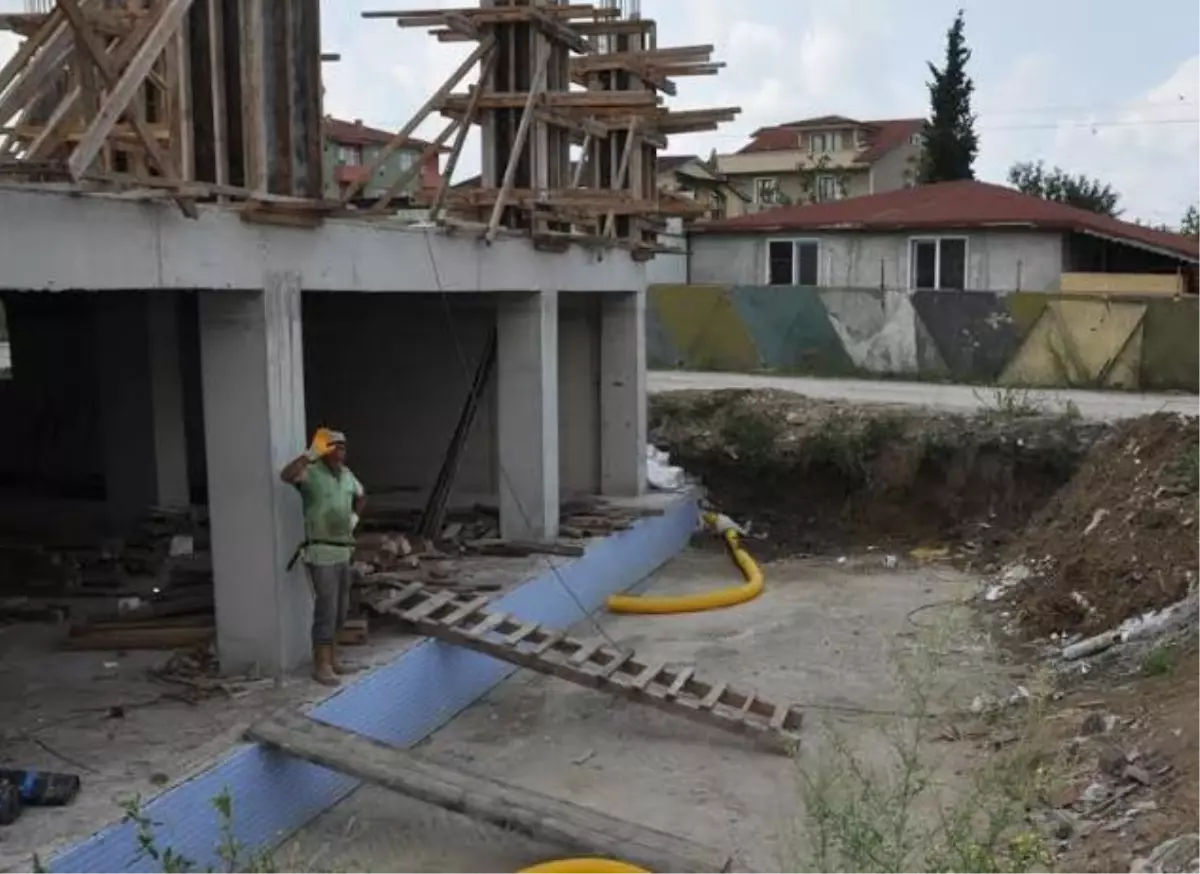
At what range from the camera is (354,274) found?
32.8 feet

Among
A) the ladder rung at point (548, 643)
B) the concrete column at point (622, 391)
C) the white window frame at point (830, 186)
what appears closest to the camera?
the ladder rung at point (548, 643)

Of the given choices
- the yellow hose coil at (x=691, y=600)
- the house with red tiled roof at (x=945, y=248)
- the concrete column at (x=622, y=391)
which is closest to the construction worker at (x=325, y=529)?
the yellow hose coil at (x=691, y=600)

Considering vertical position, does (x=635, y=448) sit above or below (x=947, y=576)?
above

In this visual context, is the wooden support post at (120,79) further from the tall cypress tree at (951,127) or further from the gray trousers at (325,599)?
the tall cypress tree at (951,127)

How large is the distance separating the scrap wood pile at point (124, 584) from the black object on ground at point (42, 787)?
2904mm

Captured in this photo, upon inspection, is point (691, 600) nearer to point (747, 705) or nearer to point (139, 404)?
point (747, 705)

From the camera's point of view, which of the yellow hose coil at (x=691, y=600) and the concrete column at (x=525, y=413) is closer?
the concrete column at (x=525, y=413)

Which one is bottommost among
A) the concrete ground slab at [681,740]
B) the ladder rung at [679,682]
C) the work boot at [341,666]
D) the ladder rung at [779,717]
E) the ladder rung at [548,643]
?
the concrete ground slab at [681,740]

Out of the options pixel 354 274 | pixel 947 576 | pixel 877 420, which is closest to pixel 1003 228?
pixel 877 420

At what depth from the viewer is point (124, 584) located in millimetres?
11719

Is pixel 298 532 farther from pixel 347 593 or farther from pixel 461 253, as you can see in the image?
pixel 461 253

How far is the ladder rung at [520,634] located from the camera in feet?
32.6

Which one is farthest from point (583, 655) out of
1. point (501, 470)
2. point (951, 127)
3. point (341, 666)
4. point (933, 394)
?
point (951, 127)

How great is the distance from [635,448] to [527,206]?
15.7ft
